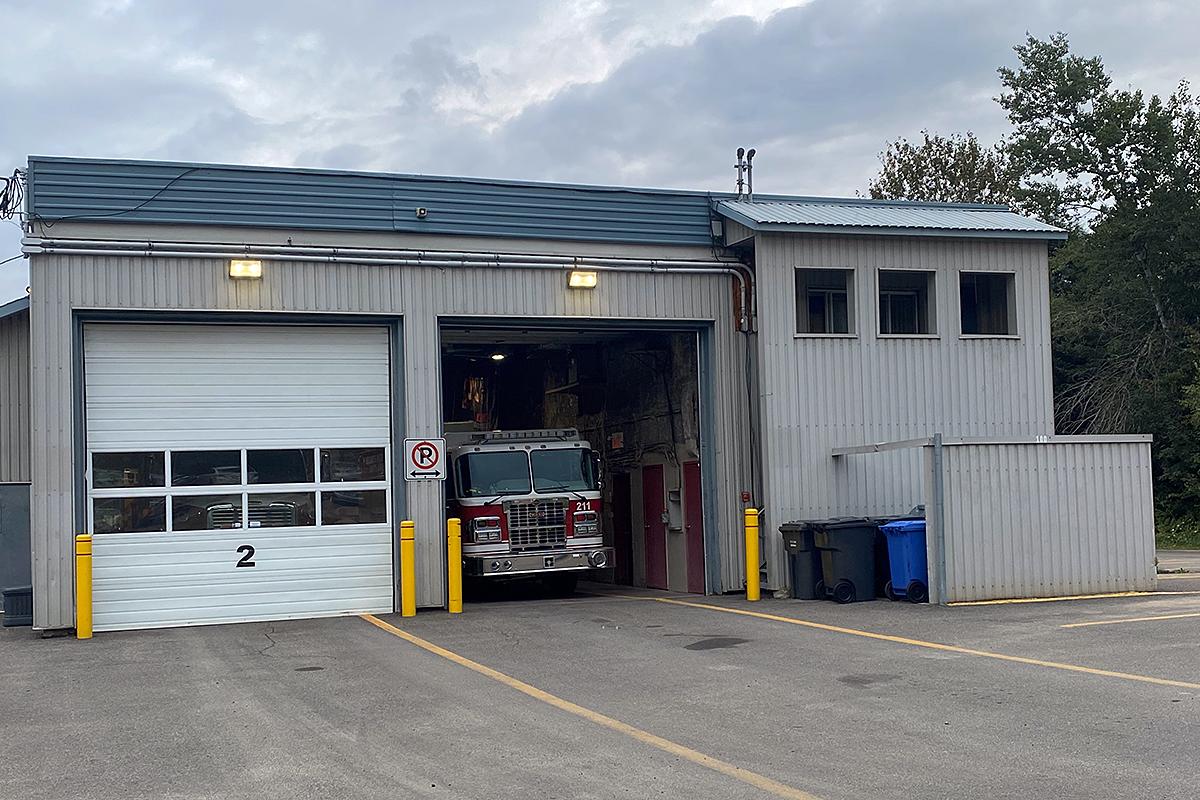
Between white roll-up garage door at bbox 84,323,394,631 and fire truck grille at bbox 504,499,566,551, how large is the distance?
2.80 m

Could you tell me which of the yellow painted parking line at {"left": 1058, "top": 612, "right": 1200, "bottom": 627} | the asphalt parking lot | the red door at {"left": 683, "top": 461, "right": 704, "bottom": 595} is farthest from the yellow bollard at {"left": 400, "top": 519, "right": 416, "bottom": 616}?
the yellow painted parking line at {"left": 1058, "top": 612, "right": 1200, "bottom": 627}

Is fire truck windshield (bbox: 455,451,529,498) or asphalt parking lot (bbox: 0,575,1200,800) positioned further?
fire truck windshield (bbox: 455,451,529,498)

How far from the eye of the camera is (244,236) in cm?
1741

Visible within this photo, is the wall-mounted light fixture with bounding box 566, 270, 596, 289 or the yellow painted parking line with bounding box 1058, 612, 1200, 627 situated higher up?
Result: the wall-mounted light fixture with bounding box 566, 270, 596, 289

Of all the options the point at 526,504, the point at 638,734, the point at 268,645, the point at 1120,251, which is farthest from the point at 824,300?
the point at 1120,251

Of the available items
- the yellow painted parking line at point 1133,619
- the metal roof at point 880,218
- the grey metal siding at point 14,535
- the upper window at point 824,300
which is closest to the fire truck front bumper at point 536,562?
the upper window at point 824,300

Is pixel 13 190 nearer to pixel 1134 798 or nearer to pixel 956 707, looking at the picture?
pixel 956 707

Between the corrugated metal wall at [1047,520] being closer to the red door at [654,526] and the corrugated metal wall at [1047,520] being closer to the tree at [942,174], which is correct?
the red door at [654,526]

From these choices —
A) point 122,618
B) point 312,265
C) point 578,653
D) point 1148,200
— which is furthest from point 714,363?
point 1148,200

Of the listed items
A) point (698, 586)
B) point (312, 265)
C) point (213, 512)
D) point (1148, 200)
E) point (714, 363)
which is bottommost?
point (698, 586)

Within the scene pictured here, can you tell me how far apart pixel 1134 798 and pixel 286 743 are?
5419 mm

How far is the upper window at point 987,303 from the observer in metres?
20.5

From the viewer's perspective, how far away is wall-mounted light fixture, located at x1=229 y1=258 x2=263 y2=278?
1716 cm

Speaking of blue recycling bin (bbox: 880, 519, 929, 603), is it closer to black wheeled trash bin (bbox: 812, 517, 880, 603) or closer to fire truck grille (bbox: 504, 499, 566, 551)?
black wheeled trash bin (bbox: 812, 517, 880, 603)
